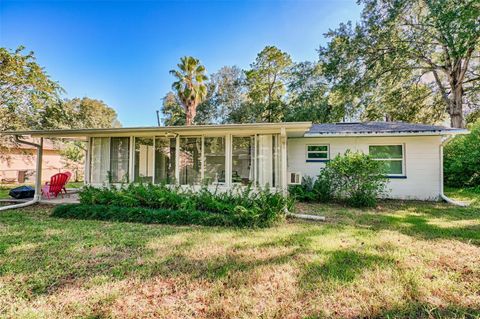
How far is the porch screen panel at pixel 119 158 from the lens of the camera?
8.06m

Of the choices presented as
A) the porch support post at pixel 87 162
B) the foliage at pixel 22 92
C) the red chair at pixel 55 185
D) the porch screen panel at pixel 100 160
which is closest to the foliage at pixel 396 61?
the porch screen panel at pixel 100 160

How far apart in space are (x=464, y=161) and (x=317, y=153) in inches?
266

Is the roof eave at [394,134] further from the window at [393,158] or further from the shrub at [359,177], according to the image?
the shrub at [359,177]

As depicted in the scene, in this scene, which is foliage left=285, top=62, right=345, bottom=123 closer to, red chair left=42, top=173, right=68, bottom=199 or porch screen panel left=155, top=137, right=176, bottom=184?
porch screen panel left=155, top=137, right=176, bottom=184

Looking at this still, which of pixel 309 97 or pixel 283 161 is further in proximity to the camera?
pixel 309 97

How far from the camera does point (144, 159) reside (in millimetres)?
8102

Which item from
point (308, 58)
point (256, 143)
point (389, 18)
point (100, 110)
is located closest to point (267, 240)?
point (256, 143)

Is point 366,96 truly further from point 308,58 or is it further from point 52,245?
point 52,245

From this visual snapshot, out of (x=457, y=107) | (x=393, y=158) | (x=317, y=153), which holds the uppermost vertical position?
(x=457, y=107)

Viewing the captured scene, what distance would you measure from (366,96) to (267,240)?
1531cm

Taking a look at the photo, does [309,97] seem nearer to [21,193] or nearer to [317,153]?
[317,153]

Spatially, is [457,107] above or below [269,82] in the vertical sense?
below

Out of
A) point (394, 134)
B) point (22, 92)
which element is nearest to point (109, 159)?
point (22, 92)

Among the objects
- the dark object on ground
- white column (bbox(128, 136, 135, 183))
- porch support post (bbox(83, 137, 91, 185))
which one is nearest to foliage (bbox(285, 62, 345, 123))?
white column (bbox(128, 136, 135, 183))
